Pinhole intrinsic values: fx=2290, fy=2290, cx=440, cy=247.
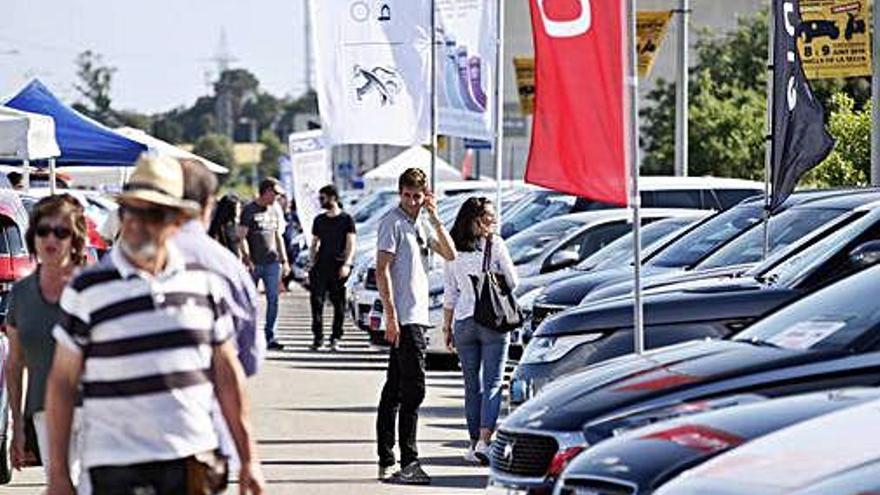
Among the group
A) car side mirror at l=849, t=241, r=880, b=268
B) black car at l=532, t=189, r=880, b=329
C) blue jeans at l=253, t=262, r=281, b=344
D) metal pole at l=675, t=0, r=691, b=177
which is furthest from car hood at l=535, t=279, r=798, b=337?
metal pole at l=675, t=0, r=691, b=177

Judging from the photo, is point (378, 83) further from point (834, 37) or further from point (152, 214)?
point (152, 214)

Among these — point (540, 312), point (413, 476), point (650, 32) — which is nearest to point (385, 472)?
point (413, 476)

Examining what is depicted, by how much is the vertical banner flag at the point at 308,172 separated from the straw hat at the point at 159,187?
25.1 meters

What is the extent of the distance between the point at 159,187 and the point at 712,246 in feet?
34.9

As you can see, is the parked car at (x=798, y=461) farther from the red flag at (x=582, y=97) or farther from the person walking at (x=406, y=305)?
the person walking at (x=406, y=305)

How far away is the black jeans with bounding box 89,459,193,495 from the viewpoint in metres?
7.12

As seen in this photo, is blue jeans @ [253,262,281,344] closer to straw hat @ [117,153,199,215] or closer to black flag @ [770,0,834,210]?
black flag @ [770,0,834,210]

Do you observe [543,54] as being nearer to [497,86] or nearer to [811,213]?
[811,213]

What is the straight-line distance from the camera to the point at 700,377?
30.8 feet

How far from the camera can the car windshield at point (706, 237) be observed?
56.9ft

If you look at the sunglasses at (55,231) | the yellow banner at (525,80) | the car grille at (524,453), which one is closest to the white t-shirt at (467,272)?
the car grille at (524,453)

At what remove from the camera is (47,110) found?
25.5 metres

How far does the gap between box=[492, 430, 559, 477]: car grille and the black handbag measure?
164 inches

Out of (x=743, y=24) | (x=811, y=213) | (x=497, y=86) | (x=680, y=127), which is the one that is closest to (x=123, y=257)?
(x=811, y=213)
